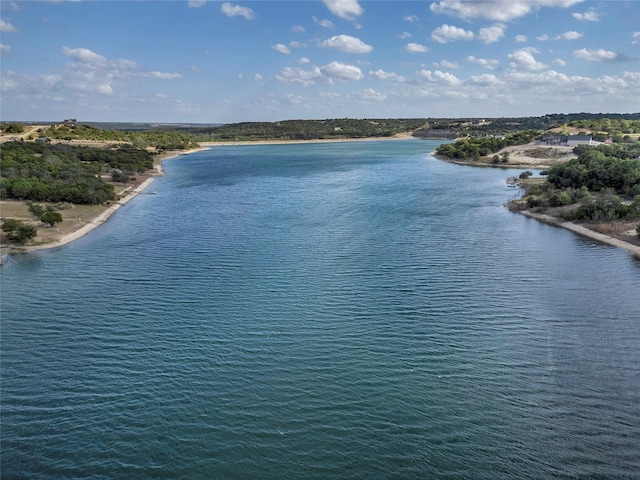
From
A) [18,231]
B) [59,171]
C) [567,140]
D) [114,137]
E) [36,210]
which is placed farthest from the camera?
[114,137]

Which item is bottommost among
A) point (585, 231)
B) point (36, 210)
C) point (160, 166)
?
point (585, 231)

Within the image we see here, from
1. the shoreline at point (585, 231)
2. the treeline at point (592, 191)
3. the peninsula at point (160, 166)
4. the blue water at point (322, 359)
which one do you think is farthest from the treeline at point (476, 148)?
the blue water at point (322, 359)

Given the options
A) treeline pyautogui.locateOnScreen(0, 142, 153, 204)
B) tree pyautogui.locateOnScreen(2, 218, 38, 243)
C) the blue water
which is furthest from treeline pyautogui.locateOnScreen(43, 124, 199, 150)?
the blue water

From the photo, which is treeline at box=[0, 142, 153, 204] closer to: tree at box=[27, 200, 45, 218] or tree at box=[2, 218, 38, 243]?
tree at box=[27, 200, 45, 218]

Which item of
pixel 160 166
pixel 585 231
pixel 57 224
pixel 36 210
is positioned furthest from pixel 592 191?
pixel 160 166

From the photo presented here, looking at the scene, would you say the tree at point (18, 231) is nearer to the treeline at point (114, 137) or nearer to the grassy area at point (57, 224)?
the grassy area at point (57, 224)

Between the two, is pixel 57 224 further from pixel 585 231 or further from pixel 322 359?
pixel 585 231

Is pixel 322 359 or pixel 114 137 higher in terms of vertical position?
pixel 114 137
